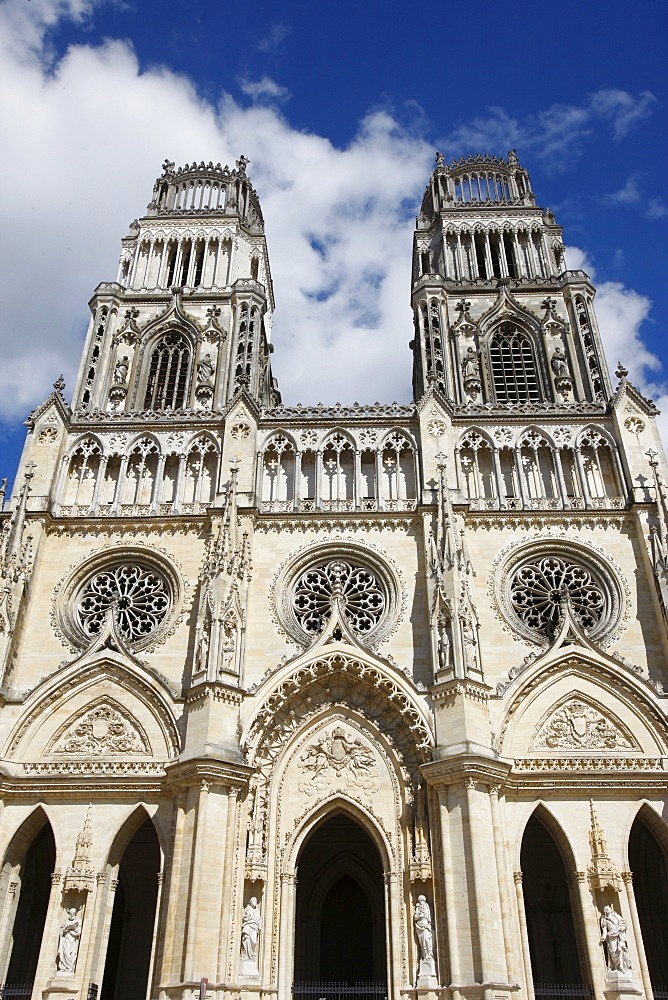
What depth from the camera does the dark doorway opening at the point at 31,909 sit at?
1897cm

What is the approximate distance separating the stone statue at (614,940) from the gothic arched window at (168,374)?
1892 centimetres

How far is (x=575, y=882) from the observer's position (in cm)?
1742

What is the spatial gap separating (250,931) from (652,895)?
381 inches

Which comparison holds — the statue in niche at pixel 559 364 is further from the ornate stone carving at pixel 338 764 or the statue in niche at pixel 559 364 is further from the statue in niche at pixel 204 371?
the ornate stone carving at pixel 338 764

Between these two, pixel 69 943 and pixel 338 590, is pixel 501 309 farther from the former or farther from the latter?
pixel 69 943

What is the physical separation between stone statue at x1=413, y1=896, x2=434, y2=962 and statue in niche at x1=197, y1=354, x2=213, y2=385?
17.0 metres

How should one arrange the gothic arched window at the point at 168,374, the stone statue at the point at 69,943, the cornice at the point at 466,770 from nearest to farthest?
1. the stone statue at the point at 69,943
2. the cornice at the point at 466,770
3. the gothic arched window at the point at 168,374

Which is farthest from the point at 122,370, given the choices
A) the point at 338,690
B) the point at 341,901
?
the point at 341,901

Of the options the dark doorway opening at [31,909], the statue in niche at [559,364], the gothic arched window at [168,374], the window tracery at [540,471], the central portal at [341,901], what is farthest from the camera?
the gothic arched window at [168,374]

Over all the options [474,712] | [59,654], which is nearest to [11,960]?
[59,654]

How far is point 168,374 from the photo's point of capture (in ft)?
92.3

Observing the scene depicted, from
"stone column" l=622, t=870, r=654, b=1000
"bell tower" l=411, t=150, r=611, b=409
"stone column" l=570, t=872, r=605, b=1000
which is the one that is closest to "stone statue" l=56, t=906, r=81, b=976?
"stone column" l=570, t=872, r=605, b=1000

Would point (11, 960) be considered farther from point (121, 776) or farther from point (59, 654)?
point (59, 654)

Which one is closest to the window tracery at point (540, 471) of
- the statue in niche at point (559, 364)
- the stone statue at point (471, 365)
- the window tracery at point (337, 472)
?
the window tracery at point (337, 472)
